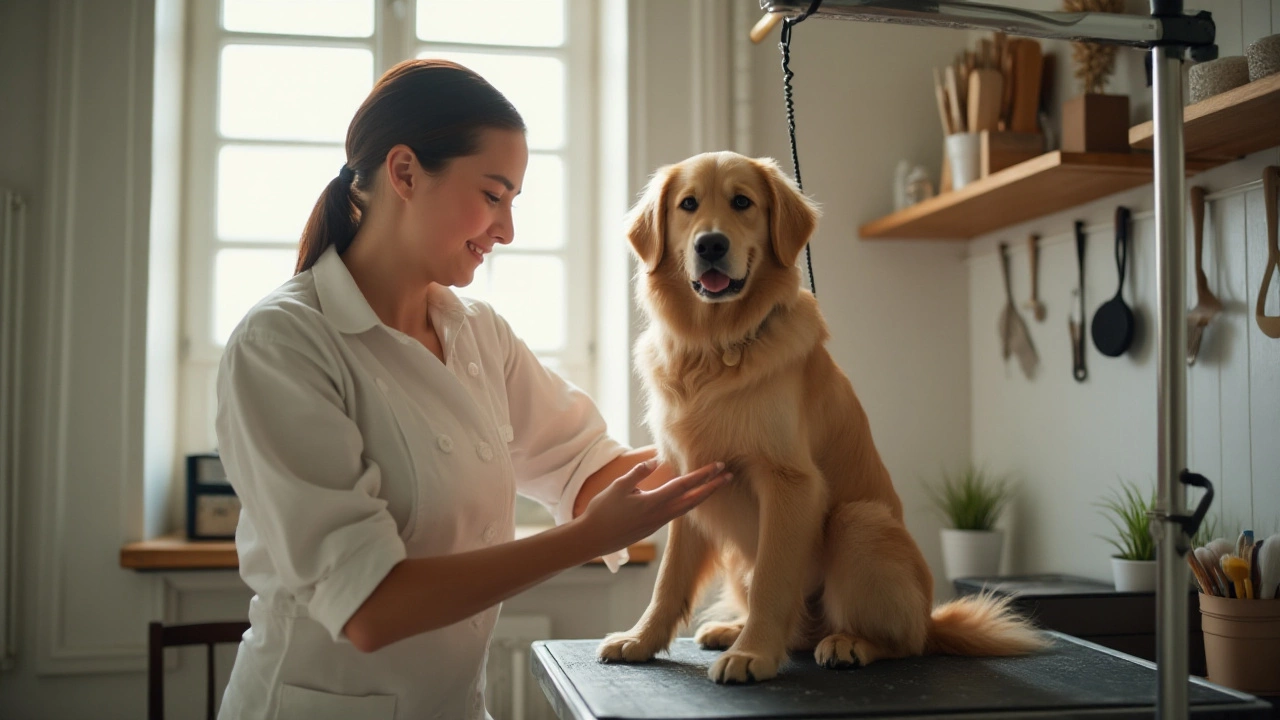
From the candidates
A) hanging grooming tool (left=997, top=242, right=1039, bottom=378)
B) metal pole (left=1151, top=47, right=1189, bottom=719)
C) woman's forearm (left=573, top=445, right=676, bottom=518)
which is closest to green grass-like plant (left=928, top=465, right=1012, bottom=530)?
hanging grooming tool (left=997, top=242, right=1039, bottom=378)

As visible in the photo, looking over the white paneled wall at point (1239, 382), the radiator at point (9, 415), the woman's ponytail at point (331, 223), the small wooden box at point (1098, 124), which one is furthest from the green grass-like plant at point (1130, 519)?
the radiator at point (9, 415)

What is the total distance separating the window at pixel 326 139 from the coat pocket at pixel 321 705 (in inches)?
78.1

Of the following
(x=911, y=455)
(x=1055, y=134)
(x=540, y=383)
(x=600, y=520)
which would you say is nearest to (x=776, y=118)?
(x=1055, y=134)

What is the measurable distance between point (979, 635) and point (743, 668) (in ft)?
1.43

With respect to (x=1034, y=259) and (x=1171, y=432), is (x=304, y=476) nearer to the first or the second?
(x=1171, y=432)

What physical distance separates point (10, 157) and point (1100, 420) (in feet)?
9.63

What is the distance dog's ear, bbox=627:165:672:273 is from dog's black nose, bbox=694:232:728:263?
153mm

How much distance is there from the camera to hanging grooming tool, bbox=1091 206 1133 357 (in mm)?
2232

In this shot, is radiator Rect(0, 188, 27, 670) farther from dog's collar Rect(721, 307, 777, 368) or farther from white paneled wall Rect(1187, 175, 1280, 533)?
white paneled wall Rect(1187, 175, 1280, 533)

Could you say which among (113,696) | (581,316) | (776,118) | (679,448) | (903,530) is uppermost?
(776,118)

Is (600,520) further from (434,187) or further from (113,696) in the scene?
(113,696)

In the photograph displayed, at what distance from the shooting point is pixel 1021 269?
2713mm

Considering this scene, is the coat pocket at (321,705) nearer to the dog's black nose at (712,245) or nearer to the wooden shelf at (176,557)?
the dog's black nose at (712,245)

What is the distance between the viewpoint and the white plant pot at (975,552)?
2.61m
